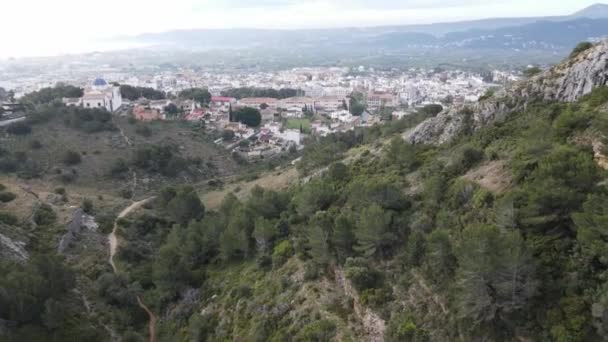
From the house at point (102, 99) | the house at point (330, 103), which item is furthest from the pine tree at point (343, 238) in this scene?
the house at point (330, 103)

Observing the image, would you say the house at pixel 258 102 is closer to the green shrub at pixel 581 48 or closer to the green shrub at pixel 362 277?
the green shrub at pixel 581 48

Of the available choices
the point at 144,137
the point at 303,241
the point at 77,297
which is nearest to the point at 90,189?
the point at 144,137

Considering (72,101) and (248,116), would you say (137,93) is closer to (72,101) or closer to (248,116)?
(72,101)

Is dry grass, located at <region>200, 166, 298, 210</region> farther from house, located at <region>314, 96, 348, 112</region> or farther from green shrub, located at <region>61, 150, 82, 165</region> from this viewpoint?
house, located at <region>314, 96, 348, 112</region>

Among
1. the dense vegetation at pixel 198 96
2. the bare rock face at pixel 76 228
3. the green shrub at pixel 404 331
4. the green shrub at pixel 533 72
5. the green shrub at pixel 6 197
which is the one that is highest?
the green shrub at pixel 533 72

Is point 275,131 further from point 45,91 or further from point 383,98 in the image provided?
point 383,98
